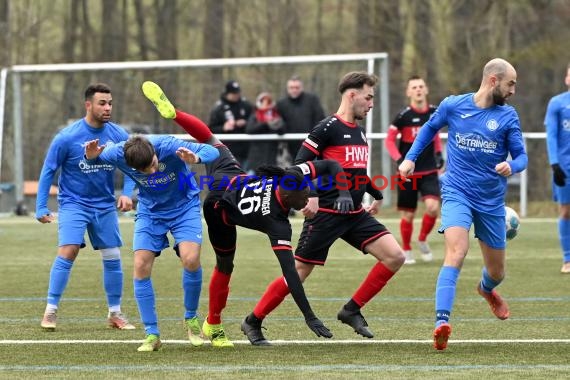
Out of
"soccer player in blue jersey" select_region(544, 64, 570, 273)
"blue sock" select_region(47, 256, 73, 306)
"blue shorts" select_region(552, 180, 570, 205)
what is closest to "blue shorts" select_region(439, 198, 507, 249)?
"blue sock" select_region(47, 256, 73, 306)

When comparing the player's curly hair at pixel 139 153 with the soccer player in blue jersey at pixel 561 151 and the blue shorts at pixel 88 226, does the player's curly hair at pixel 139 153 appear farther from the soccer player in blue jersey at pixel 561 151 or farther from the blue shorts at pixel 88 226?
the soccer player in blue jersey at pixel 561 151

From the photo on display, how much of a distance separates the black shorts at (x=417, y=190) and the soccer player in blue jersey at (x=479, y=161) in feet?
18.0

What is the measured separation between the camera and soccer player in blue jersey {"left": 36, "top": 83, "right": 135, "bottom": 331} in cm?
955

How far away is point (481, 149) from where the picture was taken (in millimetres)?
8234

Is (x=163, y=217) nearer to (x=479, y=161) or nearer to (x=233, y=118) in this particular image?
(x=479, y=161)

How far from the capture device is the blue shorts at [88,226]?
9.55m

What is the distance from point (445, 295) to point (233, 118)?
13211mm

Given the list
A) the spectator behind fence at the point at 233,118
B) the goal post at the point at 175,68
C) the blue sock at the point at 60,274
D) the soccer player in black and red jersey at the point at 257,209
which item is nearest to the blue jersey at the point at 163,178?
the soccer player in black and red jersey at the point at 257,209

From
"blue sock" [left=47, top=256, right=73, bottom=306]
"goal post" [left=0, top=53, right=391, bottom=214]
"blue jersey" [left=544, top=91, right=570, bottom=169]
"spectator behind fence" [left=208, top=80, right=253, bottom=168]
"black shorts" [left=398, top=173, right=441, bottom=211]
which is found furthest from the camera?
"goal post" [left=0, top=53, right=391, bottom=214]

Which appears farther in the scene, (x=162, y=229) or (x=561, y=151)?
(x=561, y=151)

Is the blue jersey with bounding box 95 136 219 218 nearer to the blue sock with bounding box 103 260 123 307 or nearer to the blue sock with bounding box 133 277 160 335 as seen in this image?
the blue sock with bounding box 133 277 160 335

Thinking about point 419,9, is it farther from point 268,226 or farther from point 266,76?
point 268,226

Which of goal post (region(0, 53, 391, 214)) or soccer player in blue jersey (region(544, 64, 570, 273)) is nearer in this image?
soccer player in blue jersey (region(544, 64, 570, 273))

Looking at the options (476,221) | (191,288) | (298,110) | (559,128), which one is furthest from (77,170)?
(298,110)
